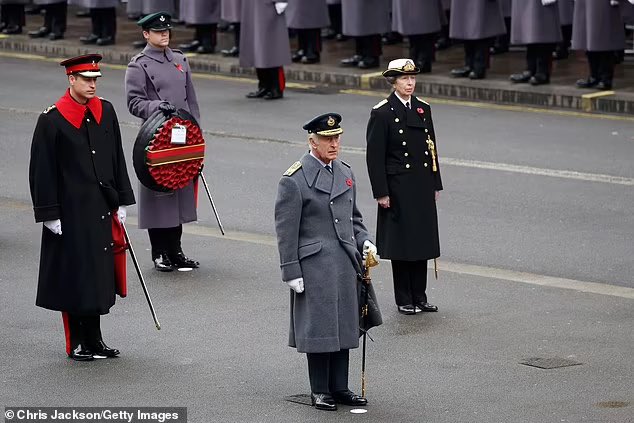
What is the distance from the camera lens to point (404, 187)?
11.4m

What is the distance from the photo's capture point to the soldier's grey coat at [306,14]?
76.4 ft

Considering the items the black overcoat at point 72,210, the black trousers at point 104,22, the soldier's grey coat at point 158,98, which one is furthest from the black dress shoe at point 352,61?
the black overcoat at point 72,210

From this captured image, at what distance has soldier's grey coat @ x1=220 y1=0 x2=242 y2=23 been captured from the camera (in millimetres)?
23500

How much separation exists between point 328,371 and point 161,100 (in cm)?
408

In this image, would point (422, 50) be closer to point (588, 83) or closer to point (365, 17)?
point (365, 17)

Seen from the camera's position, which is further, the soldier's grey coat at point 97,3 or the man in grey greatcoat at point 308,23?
the soldier's grey coat at point 97,3

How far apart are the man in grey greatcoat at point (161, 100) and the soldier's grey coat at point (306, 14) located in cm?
1048

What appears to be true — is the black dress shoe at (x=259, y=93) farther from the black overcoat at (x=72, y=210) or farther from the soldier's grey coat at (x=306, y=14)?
the black overcoat at (x=72, y=210)

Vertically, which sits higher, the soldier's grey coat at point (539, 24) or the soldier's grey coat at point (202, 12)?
the soldier's grey coat at point (539, 24)

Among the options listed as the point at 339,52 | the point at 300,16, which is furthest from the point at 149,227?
the point at 339,52

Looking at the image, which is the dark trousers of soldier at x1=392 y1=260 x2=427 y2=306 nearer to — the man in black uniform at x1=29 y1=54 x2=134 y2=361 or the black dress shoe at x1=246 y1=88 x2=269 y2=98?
the man in black uniform at x1=29 y1=54 x2=134 y2=361

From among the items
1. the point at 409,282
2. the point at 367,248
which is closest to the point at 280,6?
the point at 409,282

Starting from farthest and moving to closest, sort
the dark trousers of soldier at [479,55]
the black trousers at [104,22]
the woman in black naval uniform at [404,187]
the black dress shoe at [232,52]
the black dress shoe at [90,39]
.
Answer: the black dress shoe at [90,39] → the black trousers at [104,22] → the black dress shoe at [232,52] → the dark trousers of soldier at [479,55] → the woman in black naval uniform at [404,187]

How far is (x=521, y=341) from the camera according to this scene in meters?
10.5
